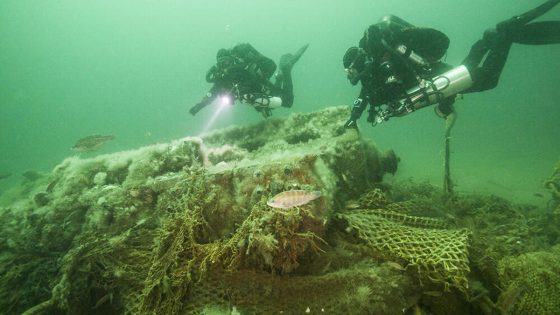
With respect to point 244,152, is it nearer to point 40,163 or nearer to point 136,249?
point 136,249

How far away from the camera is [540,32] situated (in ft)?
21.5

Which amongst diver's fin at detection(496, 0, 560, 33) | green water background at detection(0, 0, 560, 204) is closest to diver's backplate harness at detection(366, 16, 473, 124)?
diver's fin at detection(496, 0, 560, 33)

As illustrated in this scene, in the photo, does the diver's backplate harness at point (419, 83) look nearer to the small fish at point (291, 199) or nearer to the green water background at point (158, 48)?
the small fish at point (291, 199)

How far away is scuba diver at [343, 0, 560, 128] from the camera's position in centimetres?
590

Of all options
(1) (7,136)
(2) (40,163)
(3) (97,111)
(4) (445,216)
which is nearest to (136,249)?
(4) (445,216)

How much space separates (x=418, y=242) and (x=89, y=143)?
7046 millimetres

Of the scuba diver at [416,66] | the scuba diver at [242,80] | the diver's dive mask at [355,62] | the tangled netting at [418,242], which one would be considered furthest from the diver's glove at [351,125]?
the scuba diver at [242,80]

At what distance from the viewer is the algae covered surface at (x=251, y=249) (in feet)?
9.23

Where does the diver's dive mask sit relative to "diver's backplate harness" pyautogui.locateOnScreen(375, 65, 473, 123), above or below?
above

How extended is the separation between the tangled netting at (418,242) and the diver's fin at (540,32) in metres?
5.44

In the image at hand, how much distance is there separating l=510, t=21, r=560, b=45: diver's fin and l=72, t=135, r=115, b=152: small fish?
960 centimetres

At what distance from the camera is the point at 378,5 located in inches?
4328

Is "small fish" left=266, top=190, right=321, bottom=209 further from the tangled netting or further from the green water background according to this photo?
the green water background

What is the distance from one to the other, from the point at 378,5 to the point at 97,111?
115057 millimetres
